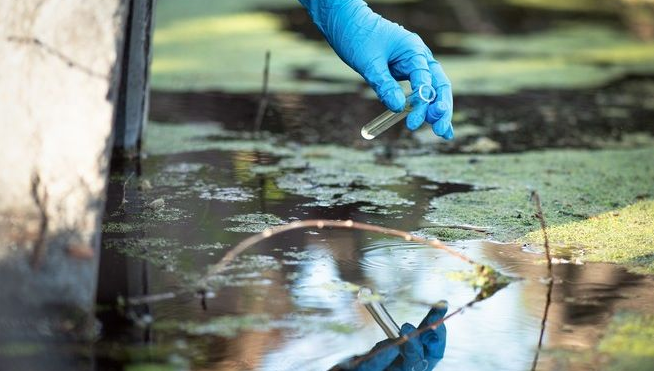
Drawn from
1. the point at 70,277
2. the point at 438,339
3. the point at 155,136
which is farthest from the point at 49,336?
the point at 155,136

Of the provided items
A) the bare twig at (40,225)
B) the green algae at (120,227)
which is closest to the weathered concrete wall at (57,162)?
the bare twig at (40,225)

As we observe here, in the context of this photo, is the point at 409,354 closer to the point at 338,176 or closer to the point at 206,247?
the point at 206,247

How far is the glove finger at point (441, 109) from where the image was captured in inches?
91.2

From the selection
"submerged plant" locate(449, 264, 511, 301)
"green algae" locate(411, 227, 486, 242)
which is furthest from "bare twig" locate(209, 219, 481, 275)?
"green algae" locate(411, 227, 486, 242)

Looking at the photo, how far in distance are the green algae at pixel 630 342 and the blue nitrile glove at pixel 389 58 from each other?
709 mm

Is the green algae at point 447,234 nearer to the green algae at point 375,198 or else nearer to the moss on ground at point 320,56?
the green algae at point 375,198

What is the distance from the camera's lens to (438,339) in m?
1.64

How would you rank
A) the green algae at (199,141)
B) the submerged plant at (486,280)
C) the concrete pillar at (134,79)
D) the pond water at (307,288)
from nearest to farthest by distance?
the pond water at (307,288), the submerged plant at (486,280), the concrete pillar at (134,79), the green algae at (199,141)

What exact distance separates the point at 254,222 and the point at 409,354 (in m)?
0.75

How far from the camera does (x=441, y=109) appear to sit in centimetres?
231

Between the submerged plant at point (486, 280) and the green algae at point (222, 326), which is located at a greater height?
the submerged plant at point (486, 280)

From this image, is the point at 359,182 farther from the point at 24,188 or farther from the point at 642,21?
the point at 642,21

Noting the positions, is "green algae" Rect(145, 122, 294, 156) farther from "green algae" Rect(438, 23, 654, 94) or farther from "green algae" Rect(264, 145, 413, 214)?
"green algae" Rect(438, 23, 654, 94)

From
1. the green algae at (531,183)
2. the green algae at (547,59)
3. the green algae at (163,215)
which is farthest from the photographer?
the green algae at (547,59)
